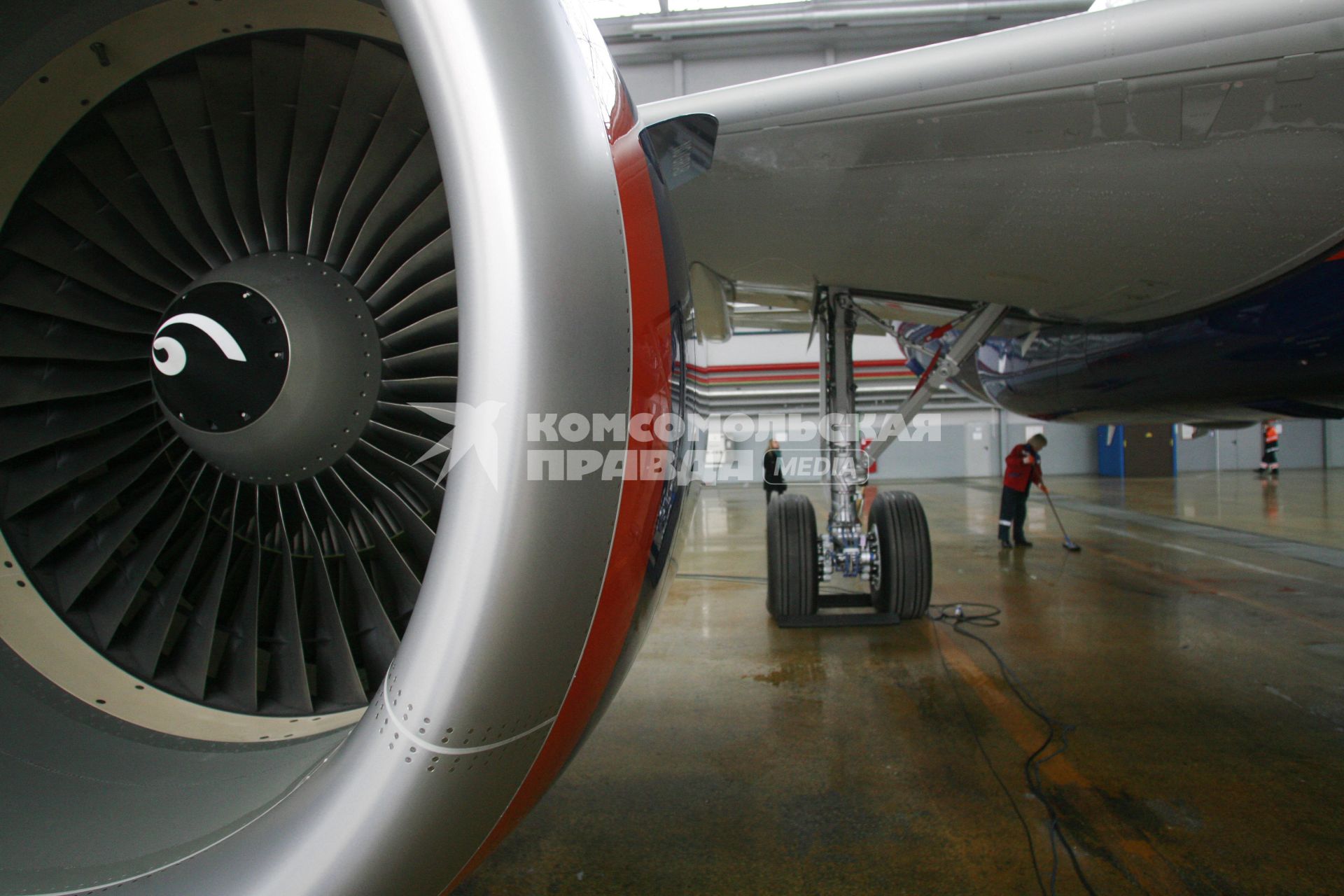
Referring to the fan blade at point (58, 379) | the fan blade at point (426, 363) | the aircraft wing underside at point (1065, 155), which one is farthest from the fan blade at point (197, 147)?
the aircraft wing underside at point (1065, 155)

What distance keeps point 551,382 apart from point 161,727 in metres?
1.15

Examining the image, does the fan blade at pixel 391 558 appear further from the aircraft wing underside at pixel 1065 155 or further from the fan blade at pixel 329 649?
the aircraft wing underside at pixel 1065 155

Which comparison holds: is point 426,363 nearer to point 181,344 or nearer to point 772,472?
point 181,344

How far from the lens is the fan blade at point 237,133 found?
1.40 metres

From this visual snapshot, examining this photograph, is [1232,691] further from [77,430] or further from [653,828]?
[77,430]

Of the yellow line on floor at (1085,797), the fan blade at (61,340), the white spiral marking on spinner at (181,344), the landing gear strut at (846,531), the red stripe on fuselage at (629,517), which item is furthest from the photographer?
the landing gear strut at (846,531)

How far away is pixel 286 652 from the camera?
1.48 meters

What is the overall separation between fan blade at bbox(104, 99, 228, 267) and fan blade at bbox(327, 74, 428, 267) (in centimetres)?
30

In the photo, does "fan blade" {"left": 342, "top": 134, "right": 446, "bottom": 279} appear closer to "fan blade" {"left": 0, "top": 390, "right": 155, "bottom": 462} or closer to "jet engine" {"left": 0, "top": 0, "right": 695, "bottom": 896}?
"jet engine" {"left": 0, "top": 0, "right": 695, "bottom": 896}

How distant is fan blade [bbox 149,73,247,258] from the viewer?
1.38m

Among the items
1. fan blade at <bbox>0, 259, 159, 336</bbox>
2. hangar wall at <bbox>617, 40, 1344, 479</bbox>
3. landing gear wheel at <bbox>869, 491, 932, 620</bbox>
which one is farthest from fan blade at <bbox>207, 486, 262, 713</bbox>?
hangar wall at <bbox>617, 40, 1344, 479</bbox>

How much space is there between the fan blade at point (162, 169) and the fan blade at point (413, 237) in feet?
1.35

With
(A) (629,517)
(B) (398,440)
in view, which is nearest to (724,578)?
(B) (398,440)

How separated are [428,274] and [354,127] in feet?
1.12
